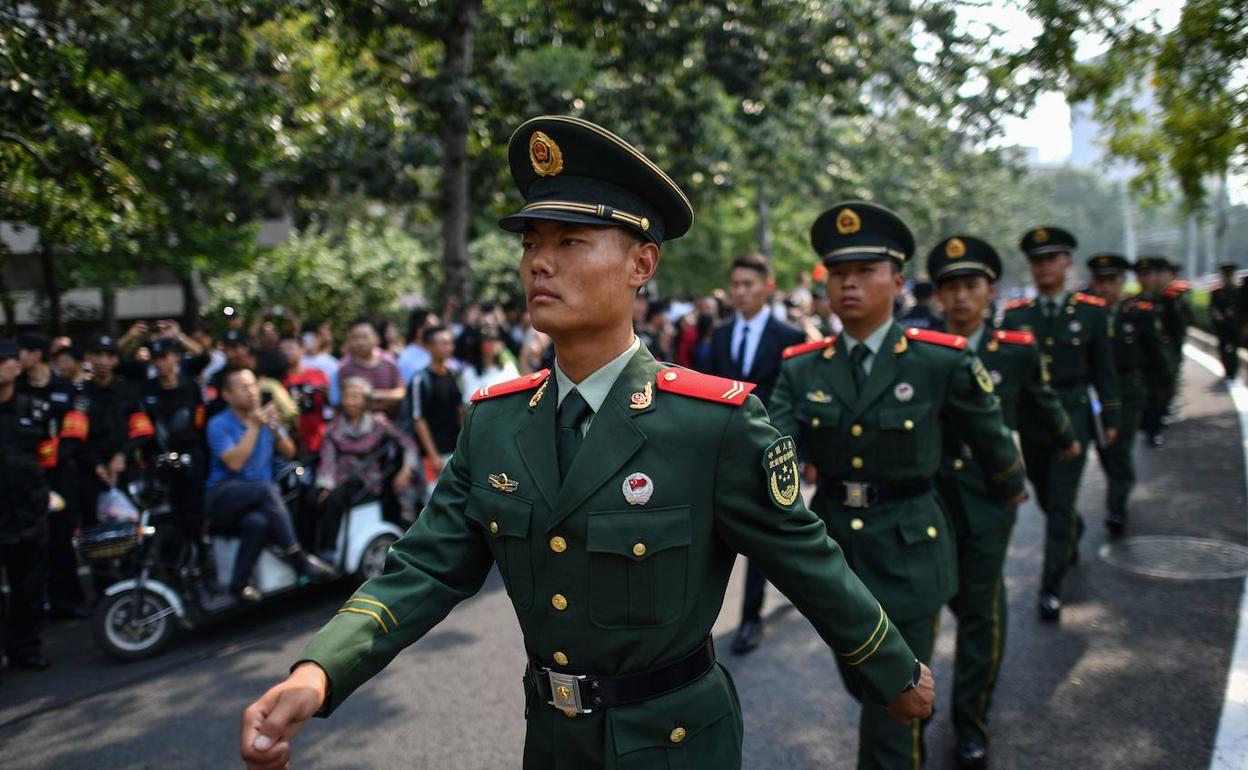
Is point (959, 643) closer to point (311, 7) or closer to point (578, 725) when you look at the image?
point (578, 725)

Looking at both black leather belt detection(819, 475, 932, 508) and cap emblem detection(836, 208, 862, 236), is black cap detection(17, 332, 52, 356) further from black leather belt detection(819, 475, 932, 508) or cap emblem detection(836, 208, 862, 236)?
black leather belt detection(819, 475, 932, 508)

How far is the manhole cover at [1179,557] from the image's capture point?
6414mm

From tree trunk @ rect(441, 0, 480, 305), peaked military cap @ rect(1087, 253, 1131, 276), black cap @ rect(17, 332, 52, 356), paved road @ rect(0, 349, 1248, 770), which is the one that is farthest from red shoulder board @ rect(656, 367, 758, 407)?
tree trunk @ rect(441, 0, 480, 305)

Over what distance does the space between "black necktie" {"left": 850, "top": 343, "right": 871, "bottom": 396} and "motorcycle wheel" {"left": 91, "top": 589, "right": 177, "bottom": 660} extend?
4578 mm

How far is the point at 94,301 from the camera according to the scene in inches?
934

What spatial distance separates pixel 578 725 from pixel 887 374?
6.91 ft

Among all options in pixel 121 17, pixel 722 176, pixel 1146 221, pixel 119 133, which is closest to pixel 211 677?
pixel 119 133

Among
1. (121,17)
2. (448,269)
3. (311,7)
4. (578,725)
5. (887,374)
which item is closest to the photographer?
(578,725)

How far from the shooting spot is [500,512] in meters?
2.14

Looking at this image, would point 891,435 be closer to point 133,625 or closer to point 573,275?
point 573,275

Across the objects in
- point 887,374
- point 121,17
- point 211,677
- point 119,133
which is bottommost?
point 211,677

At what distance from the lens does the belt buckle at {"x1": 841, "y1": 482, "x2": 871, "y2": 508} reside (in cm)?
363

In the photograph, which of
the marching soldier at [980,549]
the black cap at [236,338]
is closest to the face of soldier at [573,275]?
the marching soldier at [980,549]

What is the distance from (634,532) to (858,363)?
2.06 meters
